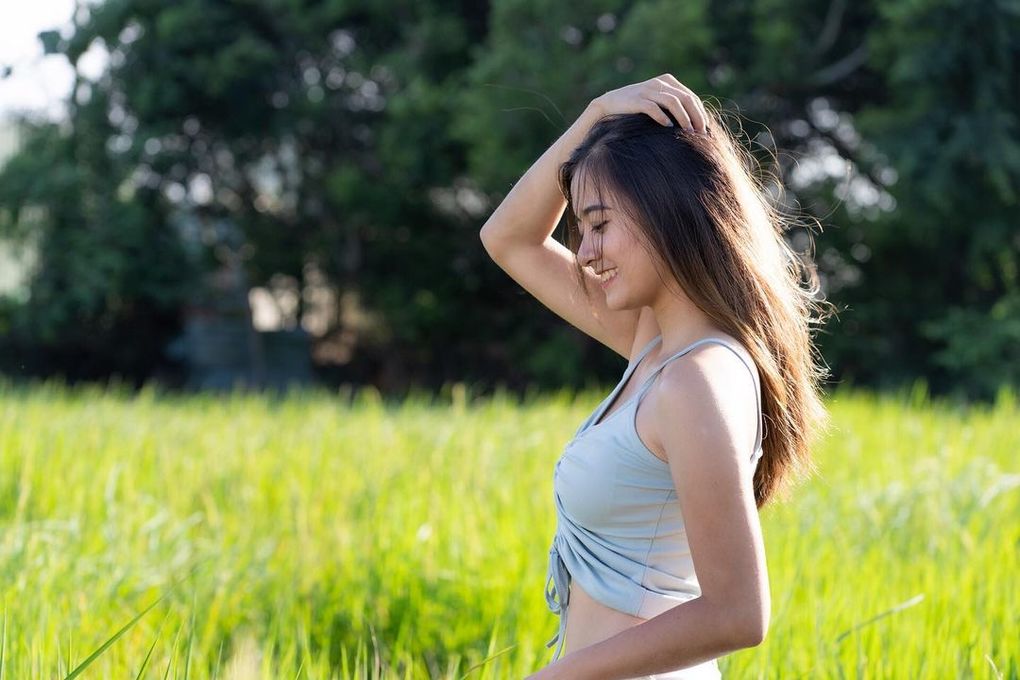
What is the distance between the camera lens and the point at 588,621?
1.54 m

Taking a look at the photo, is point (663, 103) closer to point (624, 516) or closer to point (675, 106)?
point (675, 106)

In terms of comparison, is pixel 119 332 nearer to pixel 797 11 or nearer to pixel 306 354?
pixel 306 354

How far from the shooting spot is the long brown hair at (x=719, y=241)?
1433 millimetres

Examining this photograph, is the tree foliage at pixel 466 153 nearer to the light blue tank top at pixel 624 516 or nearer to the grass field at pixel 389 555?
the grass field at pixel 389 555

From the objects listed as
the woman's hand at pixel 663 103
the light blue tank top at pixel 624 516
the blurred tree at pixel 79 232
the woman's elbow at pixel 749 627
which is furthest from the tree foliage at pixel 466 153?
the woman's elbow at pixel 749 627

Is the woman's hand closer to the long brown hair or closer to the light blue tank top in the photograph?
the long brown hair

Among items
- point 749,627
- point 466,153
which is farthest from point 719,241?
point 466,153

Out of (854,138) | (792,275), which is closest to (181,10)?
(854,138)

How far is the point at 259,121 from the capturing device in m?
15.1

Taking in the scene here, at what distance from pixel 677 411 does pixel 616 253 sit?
28cm

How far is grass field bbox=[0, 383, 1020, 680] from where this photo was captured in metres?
2.59

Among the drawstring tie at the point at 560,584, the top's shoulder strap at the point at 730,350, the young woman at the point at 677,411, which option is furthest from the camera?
the drawstring tie at the point at 560,584

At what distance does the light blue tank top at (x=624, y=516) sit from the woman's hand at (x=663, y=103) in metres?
0.31

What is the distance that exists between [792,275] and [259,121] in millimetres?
14084
